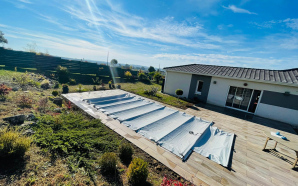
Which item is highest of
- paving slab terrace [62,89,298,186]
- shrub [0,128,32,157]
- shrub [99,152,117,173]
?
shrub [0,128,32,157]

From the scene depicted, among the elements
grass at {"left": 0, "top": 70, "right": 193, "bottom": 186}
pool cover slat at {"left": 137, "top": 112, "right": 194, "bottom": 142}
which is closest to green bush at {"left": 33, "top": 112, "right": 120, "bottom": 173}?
→ grass at {"left": 0, "top": 70, "right": 193, "bottom": 186}

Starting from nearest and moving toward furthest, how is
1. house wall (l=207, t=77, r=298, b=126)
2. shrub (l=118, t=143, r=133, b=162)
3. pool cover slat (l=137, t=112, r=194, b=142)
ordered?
shrub (l=118, t=143, r=133, b=162) → pool cover slat (l=137, t=112, r=194, b=142) → house wall (l=207, t=77, r=298, b=126)

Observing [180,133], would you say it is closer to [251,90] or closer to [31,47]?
[251,90]

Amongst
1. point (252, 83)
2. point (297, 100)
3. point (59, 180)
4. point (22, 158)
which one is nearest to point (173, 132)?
point (59, 180)

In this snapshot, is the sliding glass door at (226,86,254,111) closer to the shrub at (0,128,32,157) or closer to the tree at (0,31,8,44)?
the shrub at (0,128,32,157)

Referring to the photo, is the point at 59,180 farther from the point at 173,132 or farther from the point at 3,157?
the point at 173,132

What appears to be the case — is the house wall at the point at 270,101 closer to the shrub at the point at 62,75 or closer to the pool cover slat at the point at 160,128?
the pool cover slat at the point at 160,128
